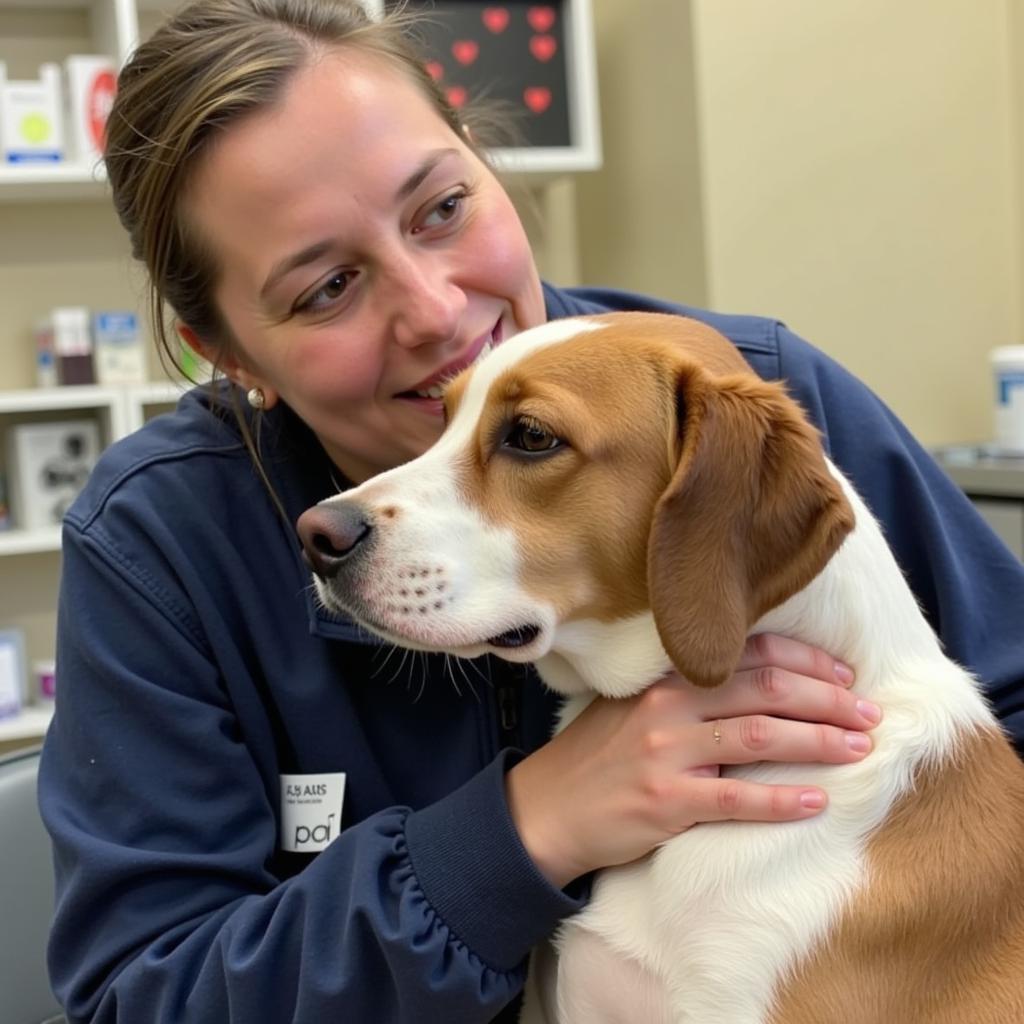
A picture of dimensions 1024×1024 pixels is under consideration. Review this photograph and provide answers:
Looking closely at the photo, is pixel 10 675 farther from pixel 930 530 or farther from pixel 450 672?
pixel 930 530

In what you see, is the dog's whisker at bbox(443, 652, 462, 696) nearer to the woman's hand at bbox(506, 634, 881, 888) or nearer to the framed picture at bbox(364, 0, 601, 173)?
the woman's hand at bbox(506, 634, 881, 888)

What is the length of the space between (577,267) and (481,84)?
68 centimetres

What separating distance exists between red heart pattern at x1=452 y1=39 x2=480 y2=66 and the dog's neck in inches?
82.1

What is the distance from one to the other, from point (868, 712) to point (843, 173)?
7.00 feet

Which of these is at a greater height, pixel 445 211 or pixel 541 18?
pixel 541 18

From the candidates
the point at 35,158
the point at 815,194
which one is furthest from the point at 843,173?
the point at 35,158

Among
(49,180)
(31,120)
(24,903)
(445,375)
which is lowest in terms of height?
(24,903)

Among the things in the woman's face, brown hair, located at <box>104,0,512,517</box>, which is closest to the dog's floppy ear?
the woman's face

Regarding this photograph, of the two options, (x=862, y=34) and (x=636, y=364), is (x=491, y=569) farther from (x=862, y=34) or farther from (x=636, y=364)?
(x=862, y=34)

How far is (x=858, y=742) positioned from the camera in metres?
1.04

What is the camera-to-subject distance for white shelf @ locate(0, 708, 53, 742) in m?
2.69

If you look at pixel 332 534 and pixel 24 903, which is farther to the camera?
pixel 24 903

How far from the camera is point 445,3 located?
2.83 m

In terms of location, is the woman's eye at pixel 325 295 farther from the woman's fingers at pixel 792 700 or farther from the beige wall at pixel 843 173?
the beige wall at pixel 843 173
